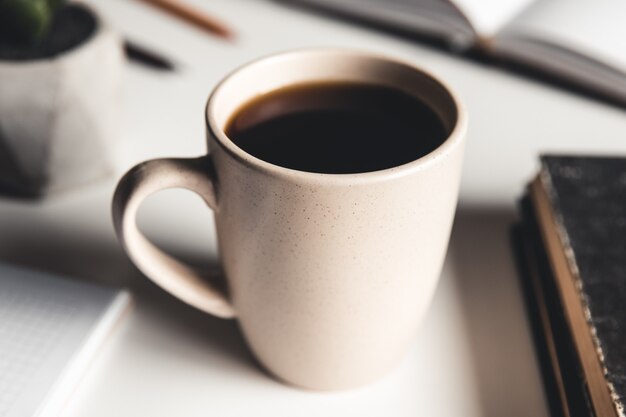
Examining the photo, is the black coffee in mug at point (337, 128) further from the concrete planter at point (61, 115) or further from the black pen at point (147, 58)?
the black pen at point (147, 58)

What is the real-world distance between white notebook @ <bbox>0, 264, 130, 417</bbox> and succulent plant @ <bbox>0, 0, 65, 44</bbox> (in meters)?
0.16

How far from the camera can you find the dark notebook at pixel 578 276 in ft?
1.21

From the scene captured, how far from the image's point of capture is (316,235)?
325 millimetres

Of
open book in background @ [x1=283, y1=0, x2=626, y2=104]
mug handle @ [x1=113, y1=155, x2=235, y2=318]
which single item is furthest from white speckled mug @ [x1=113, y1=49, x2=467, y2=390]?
open book in background @ [x1=283, y1=0, x2=626, y2=104]

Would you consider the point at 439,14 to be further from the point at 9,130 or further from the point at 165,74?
the point at 9,130

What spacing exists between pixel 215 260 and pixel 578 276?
247mm

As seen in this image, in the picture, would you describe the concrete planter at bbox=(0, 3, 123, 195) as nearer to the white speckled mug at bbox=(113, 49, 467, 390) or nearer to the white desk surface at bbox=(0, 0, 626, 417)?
the white desk surface at bbox=(0, 0, 626, 417)

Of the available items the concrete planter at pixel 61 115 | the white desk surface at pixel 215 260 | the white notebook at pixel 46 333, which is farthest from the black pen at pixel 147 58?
the white notebook at pixel 46 333

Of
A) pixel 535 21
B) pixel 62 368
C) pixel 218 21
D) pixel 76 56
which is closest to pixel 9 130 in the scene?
pixel 76 56

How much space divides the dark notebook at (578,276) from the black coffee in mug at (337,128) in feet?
0.43

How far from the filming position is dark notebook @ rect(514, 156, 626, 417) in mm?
369

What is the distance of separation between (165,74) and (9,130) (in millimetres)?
224

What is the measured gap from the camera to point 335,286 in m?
0.34

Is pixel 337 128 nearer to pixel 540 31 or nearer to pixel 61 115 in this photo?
pixel 61 115
